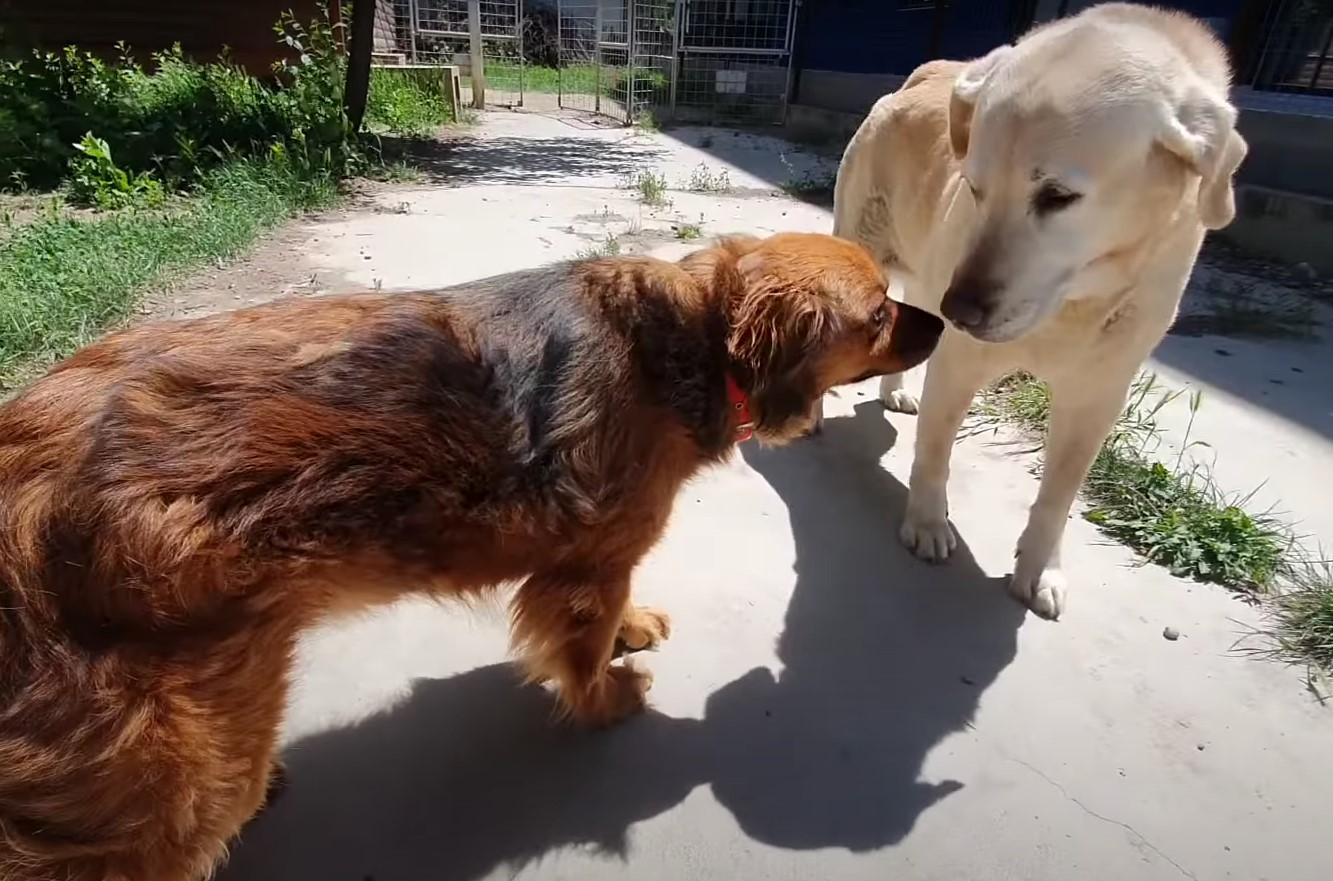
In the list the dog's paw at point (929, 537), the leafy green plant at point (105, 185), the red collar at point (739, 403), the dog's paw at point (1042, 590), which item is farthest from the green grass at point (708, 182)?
the red collar at point (739, 403)

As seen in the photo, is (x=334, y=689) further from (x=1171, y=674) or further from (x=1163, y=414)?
(x=1163, y=414)

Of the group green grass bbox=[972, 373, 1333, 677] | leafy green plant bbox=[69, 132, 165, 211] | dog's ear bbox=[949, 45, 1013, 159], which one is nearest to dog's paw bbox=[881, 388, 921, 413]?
green grass bbox=[972, 373, 1333, 677]

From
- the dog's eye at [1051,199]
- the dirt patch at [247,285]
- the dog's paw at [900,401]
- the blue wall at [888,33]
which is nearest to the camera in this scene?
the dog's eye at [1051,199]

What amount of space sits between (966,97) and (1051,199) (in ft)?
1.96

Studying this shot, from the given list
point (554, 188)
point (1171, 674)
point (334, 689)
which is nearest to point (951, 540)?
point (1171, 674)

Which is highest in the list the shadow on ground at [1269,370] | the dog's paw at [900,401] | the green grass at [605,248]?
the green grass at [605,248]

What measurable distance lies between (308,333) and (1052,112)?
6.28 ft

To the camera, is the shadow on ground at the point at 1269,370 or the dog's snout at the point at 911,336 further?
the shadow on ground at the point at 1269,370

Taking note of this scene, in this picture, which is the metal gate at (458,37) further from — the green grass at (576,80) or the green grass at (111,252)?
the green grass at (111,252)

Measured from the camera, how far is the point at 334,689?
90.2 inches

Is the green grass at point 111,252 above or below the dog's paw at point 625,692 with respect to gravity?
above

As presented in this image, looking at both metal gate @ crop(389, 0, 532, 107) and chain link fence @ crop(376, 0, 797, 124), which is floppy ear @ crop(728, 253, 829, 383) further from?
metal gate @ crop(389, 0, 532, 107)

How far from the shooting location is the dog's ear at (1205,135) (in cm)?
198

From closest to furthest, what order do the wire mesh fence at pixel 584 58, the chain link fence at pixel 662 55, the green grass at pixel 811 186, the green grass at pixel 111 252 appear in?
1. the green grass at pixel 111 252
2. the green grass at pixel 811 186
3. the chain link fence at pixel 662 55
4. the wire mesh fence at pixel 584 58
